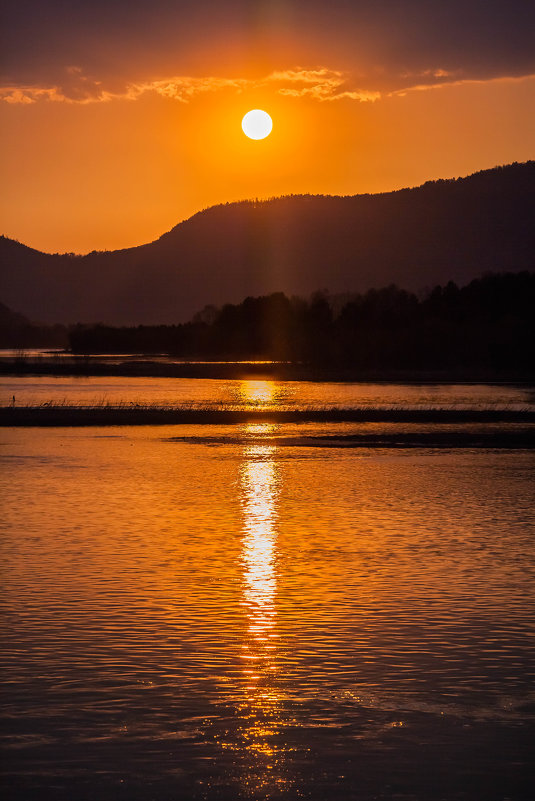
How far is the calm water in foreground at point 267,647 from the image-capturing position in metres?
9.14

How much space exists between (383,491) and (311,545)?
29.5ft

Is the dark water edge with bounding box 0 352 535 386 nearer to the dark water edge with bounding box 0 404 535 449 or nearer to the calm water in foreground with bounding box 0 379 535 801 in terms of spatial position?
the dark water edge with bounding box 0 404 535 449

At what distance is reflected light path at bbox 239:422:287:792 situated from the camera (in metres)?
Answer: 9.23

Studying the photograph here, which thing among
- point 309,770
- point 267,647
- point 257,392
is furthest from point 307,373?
point 309,770

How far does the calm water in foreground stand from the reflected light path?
0.03 meters

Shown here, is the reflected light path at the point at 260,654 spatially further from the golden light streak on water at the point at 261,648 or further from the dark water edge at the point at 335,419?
the dark water edge at the point at 335,419

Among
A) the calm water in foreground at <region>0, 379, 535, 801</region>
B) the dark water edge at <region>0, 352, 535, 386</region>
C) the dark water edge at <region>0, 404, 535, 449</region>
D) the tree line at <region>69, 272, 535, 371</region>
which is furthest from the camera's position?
the tree line at <region>69, 272, 535, 371</region>

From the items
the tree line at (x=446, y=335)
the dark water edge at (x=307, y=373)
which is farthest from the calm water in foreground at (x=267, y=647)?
the tree line at (x=446, y=335)

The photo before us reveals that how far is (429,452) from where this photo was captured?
42.4 meters

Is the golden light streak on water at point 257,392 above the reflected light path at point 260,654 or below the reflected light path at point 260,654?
below

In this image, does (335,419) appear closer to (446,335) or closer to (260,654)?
(260,654)

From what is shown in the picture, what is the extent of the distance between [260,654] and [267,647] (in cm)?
32

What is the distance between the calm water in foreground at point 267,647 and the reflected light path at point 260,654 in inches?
1.2

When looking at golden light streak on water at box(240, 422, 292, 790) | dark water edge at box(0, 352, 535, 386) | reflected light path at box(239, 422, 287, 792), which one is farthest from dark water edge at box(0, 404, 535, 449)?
dark water edge at box(0, 352, 535, 386)
